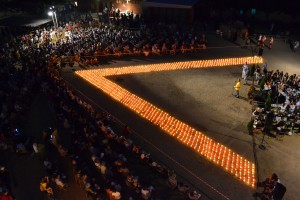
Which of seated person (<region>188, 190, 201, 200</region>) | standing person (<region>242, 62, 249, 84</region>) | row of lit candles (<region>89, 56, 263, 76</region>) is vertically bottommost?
seated person (<region>188, 190, 201, 200</region>)

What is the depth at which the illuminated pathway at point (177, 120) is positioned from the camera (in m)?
15.3

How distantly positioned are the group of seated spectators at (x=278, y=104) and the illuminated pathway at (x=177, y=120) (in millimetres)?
2818

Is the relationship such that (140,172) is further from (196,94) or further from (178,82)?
(178,82)

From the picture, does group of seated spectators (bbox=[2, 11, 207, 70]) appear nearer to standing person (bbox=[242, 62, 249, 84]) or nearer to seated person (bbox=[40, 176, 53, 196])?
standing person (bbox=[242, 62, 249, 84])

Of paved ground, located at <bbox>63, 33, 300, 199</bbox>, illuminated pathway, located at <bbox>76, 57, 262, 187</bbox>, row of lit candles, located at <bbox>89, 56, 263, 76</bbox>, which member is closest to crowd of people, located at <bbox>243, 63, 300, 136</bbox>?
paved ground, located at <bbox>63, 33, 300, 199</bbox>

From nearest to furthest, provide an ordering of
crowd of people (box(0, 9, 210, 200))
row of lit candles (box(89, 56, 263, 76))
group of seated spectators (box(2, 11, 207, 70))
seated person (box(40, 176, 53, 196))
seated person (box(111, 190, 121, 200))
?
1. seated person (box(111, 190, 121, 200))
2. seated person (box(40, 176, 53, 196))
3. crowd of people (box(0, 9, 210, 200))
4. row of lit candles (box(89, 56, 263, 76))
5. group of seated spectators (box(2, 11, 207, 70))

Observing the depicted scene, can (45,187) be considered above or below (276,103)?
below

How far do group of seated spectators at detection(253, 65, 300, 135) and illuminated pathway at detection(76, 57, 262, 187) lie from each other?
282cm

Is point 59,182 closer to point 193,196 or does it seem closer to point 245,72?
point 193,196

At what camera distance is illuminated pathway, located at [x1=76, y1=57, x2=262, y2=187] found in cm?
1530

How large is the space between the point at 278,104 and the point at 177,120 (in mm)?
6685

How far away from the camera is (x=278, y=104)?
19297mm

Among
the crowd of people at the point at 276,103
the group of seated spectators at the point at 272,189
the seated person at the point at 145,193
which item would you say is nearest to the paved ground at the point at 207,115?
the group of seated spectators at the point at 272,189

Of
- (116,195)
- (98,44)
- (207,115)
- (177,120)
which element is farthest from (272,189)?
(98,44)
